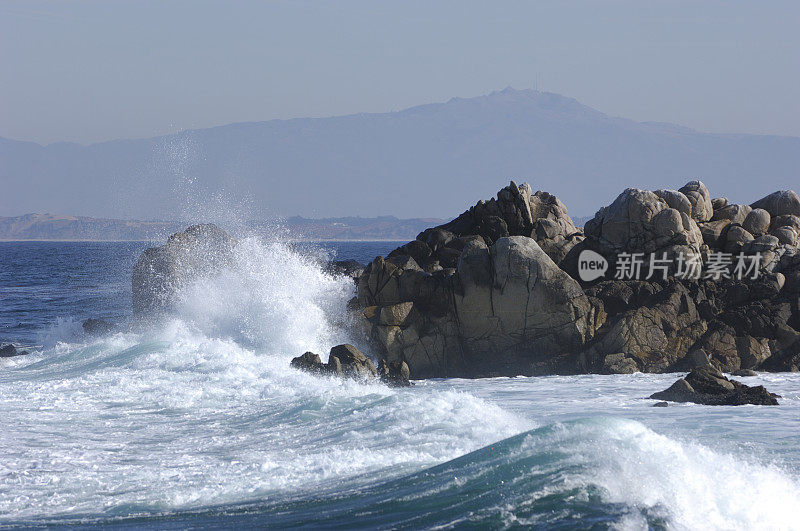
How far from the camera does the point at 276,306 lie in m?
21.8

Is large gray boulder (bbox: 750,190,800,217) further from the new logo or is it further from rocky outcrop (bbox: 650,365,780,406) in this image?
rocky outcrop (bbox: 650,365,780,406)

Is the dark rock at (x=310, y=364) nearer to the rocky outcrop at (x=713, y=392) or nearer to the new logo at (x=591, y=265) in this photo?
the rocky outcrop at (x=713, y=392)

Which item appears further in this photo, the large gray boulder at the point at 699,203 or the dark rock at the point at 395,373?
the large gray boulder at the point at 699,203

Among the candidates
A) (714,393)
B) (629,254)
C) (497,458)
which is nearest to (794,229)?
(629,254)

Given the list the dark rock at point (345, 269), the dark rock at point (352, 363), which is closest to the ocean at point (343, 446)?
the dark rock at point (352, 363)

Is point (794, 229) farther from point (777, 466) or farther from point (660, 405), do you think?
point (777, 466)

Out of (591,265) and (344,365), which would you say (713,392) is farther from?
(344,365)

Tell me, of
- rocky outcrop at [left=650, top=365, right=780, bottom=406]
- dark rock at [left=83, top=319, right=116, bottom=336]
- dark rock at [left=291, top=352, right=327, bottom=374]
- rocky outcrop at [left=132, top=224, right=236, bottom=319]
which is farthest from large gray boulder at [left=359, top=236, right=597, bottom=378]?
dark rock at [left=83, top=319, right=116, bottom=336]

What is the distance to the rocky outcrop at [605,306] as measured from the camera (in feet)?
60.4

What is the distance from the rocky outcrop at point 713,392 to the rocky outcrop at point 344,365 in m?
5.25

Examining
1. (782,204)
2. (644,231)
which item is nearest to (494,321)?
(644,231)

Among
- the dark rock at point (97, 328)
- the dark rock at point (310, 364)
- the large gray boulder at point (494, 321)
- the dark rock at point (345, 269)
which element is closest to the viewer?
the dark rock at point (310, 364)

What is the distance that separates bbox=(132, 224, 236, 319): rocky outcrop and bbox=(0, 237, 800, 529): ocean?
10.4ft


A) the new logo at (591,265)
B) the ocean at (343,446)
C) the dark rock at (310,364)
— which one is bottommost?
the ocean at (343,446)
